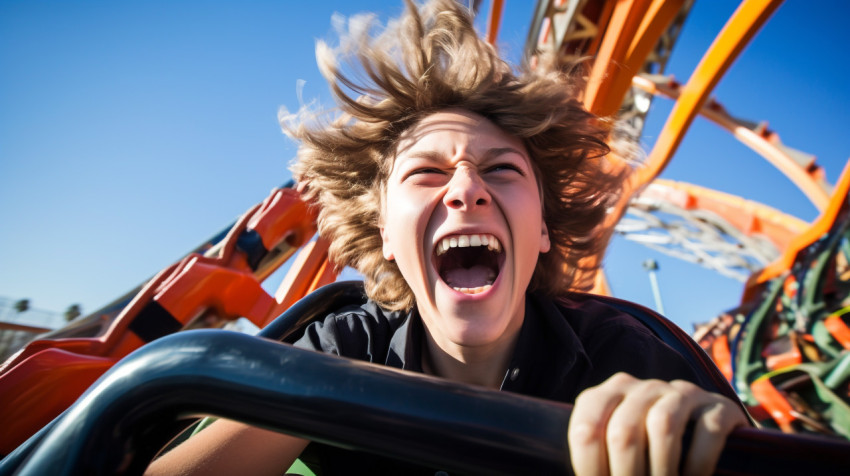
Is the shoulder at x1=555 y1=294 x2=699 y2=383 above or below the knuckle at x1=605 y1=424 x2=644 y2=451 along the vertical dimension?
below

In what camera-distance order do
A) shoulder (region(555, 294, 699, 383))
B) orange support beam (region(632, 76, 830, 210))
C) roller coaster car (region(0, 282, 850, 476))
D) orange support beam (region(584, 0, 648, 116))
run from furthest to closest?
orange support beam (region(632, 76, 830, 210)) < orange support beam (region(584, 0, 648, 116)) < shoulder (region(555, 294, 699, 383)) < roller coaster car (region(0, 282, 850, 476))

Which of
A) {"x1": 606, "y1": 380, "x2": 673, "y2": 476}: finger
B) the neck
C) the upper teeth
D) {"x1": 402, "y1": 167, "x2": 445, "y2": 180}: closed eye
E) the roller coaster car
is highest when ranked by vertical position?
the roller coaster car

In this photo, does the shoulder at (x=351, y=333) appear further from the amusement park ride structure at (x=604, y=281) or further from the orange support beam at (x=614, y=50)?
the orange support beam at (x=614, y=50)

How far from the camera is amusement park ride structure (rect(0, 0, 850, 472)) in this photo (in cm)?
139

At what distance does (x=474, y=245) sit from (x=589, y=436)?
0.71m

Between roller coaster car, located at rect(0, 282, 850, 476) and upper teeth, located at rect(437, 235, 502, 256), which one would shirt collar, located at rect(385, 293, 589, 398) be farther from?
roller coaster car, located at rect(0, 282, 850, 476)

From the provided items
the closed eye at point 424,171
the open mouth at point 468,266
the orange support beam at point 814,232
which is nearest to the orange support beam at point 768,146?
the orange support beam at point 814,232

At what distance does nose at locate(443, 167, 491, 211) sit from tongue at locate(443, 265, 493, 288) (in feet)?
0.79

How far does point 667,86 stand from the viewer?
465cm

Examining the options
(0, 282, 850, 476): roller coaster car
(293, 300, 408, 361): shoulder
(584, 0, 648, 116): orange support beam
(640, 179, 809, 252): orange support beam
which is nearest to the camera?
(0, 282, 850, 476): roller coaster car

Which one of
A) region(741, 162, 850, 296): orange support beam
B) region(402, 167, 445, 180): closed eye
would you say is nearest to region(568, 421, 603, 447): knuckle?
region(402, 167, 445, 180): closed eye

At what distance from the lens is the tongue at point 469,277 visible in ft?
3.52

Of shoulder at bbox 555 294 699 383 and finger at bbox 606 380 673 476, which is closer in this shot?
finger at bbox 606 380 673 476

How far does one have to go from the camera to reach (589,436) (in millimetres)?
259
